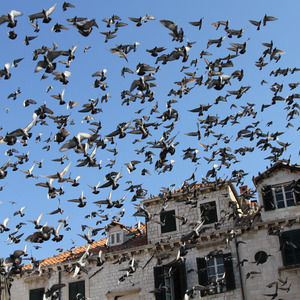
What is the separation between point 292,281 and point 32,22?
1673 centimetres

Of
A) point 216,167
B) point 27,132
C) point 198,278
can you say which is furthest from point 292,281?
point 27,132

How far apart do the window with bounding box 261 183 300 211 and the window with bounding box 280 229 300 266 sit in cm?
154

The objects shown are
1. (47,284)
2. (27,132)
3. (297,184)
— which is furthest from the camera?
(47,284)

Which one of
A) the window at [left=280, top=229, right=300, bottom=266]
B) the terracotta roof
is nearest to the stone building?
the window at [left=280, top=229, right=300, bottom=266]

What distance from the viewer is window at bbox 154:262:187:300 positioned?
92.6ft

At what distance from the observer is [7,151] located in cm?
2134

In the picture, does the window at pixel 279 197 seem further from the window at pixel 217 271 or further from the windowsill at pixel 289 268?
the window at pixel 217 271

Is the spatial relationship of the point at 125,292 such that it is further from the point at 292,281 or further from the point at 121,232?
the point at 292,281

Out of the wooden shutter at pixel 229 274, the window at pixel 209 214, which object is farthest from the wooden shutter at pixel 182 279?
the window at pixel 209 214

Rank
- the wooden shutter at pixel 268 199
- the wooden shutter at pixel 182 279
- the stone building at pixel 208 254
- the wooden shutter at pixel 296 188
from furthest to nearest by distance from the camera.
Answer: the wooden shutter at pixel 268 199
the wooden shutter at pixel 182 279
the stone building at pixel 208 254
the wooden shutter at pixel 296 188

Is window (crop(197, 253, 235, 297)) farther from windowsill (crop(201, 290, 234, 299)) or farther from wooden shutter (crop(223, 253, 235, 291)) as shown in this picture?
windowsill (crop(201, 290, 234, 299))

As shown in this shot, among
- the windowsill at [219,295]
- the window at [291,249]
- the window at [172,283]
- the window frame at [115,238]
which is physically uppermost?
the window frame at [115,238]

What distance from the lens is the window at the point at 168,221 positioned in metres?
30.5

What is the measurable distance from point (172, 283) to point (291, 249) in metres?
6.39
